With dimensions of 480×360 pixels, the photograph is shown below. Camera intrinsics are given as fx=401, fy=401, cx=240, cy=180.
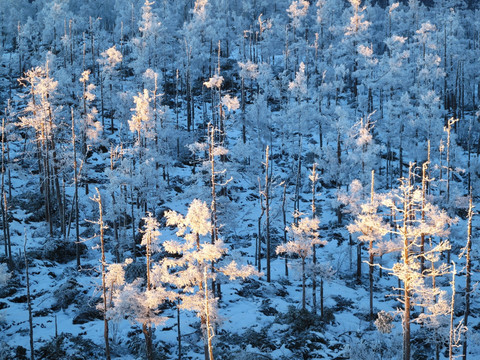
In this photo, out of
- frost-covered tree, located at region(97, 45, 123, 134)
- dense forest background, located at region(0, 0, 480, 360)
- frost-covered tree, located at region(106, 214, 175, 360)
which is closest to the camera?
frost-covered tree, located at region(106, 214, 175, 360)

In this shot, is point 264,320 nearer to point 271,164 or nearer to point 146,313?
→ point 146,313

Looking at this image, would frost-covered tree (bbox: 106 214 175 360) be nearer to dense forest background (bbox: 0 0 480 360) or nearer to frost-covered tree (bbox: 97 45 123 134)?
dense forest background (bbox: 0 0 480 360)

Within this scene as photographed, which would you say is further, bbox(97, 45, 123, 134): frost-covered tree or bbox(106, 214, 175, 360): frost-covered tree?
bbox(97, 45, 123, 134): frost-covered tree

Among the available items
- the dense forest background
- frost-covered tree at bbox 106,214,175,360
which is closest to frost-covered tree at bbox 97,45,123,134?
the dense forest background

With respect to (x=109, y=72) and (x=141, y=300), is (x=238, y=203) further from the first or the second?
(x=109, y=72)

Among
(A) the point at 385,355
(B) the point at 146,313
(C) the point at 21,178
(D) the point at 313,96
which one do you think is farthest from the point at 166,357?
(D) the point at 313,96

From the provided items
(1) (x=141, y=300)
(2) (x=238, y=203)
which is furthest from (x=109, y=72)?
(1) (x=141, y=300)

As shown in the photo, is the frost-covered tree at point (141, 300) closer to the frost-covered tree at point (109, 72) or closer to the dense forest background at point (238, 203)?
the dense forest background at point (238, 203)

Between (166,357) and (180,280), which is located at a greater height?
(180,280)
